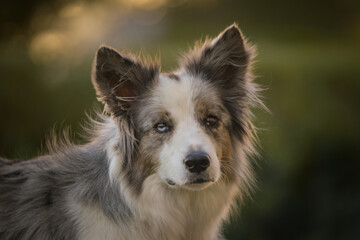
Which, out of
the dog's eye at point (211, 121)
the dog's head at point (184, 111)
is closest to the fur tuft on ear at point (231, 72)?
the dog's head at point (184, 111)

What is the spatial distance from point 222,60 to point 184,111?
2.03 feet

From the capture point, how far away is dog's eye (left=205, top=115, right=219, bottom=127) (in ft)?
12.1

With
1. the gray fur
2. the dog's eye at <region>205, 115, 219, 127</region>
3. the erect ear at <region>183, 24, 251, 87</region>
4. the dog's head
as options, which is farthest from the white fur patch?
the gray fur

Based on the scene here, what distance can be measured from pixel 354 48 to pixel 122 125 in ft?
18.0

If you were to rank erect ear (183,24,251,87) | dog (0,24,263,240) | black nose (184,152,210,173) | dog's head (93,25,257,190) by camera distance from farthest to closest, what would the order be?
erect ear (183,24,251,87), dog (0,24,263,240), dog's head (93,25,257,190), black nose (184,152,210,173)

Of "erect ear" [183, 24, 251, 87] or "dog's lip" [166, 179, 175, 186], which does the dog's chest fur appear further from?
"erect ear" [183, 24, 251, 87]

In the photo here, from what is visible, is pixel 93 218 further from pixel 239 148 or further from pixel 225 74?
pixel 225 74

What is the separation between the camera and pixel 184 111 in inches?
142

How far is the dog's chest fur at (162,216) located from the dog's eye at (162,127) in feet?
1.11

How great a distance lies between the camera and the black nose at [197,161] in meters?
3.33

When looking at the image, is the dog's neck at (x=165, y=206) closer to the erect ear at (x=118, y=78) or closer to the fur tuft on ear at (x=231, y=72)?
the erect ear at (x=118, y=78)

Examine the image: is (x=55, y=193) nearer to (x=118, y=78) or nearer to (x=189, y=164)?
(x=118, y=78)

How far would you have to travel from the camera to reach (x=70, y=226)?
361 cm

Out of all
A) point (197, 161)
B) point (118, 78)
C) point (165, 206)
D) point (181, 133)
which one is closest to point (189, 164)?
point (197, 161)
